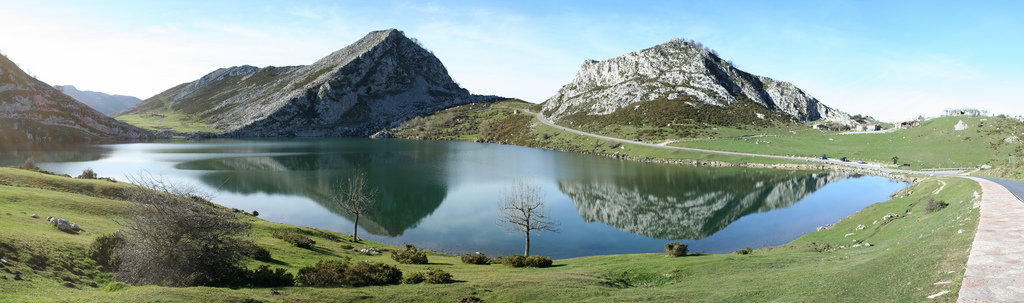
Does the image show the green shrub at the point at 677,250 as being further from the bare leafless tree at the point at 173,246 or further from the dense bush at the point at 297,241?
the bare leafless tree at the point at 173,246

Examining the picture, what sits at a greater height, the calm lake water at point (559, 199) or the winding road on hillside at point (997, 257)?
the winding road on hillside at point (997, 257)

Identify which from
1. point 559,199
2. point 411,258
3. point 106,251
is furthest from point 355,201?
point 559,199

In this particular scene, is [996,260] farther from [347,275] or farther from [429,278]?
[347,275]

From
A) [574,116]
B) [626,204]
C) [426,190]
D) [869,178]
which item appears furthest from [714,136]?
[426,190]

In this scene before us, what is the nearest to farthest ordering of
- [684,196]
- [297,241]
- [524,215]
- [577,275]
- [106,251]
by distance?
[106,251] < [577,275] < [297,241] < [524,215] < [684,196]

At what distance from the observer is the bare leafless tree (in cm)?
1514

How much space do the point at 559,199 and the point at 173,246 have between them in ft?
155

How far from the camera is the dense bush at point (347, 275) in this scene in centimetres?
1658

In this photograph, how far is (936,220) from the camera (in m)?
24.9

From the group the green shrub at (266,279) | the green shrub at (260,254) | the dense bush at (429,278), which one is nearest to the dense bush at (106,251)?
the green shrub at (260,254)

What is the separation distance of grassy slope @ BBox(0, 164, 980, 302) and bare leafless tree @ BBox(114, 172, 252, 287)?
1.57 meters

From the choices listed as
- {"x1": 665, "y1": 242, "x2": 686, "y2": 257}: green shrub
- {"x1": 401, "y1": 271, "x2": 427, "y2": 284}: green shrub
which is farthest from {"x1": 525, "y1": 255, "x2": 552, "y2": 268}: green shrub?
{"x1": 401, "y1": 271, "x2": 427, "y2": 284}: green shrub

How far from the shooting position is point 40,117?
140375mm

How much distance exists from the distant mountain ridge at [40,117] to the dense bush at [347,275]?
16334 cm
